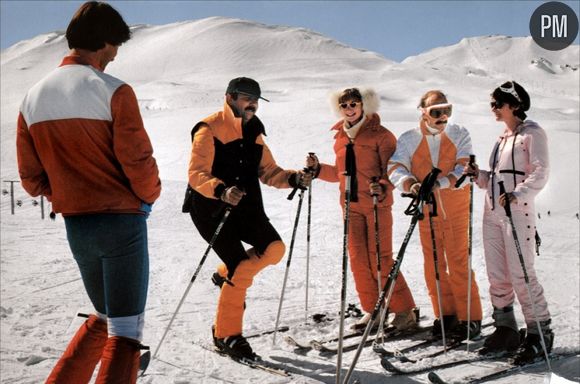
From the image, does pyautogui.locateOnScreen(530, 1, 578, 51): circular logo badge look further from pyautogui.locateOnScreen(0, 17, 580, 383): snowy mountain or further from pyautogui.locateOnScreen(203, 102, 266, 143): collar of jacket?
pyautogui.locateOnScreen(203, 102, 266, 143): collar of jacket

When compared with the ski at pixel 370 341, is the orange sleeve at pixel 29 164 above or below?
above

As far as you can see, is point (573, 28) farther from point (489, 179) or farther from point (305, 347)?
point (305, 347)

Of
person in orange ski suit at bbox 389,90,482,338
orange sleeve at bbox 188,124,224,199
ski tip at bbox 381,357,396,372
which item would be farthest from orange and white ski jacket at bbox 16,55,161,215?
person in orange ski suit at bbox 389,90,482,338

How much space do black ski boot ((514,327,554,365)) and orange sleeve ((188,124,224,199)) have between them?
2679 millimetres

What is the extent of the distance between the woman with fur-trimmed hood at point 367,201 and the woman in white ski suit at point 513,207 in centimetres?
82

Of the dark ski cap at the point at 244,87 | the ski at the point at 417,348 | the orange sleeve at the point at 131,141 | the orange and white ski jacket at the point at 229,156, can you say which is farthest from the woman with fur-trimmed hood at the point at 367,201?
the orange sleeve at the point at 131,141

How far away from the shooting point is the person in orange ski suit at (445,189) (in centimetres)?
480

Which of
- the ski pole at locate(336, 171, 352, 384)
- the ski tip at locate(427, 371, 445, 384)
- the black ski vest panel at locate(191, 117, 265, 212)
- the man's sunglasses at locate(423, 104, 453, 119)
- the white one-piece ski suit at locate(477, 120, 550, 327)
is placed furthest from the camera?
the man's sunglasses at locate(423, 104, 453, 119)

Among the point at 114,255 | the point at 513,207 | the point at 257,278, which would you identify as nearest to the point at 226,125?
the point at 114,255

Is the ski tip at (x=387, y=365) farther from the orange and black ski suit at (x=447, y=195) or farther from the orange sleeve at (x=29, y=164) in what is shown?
the orange sleeve at (x=29, y=164)

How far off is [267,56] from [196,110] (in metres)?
76.0

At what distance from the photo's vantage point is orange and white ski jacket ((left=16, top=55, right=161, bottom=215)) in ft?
8.16

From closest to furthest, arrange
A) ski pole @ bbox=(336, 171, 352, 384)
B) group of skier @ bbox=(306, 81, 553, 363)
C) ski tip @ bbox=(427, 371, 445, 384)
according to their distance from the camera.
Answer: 1. ski pole @ bbox=(336, 171, 352, 384)
2. ski tip @ bbox=(427, 371, 445, 384)
3. group of skier @ bbox=(306, 81, 553, 363)

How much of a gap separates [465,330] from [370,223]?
1258 millimetres
